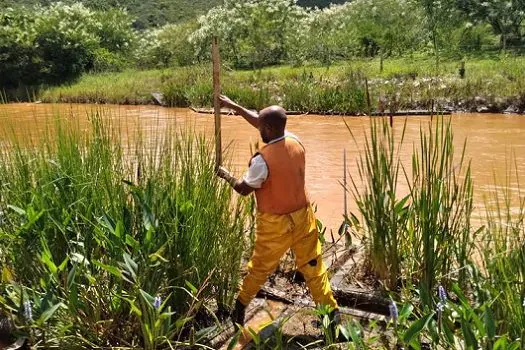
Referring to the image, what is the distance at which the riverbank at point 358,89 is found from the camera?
49.3 feet

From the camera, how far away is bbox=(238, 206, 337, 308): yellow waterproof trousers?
2941 mm

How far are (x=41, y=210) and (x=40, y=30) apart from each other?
87.1 ft

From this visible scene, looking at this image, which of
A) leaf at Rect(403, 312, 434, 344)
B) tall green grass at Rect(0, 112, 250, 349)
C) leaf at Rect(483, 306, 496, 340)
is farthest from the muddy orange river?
leaf at Rect(483, 306, 496, 340)

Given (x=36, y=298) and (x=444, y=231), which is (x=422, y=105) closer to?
(x=444, y=231)

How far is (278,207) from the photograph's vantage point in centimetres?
292

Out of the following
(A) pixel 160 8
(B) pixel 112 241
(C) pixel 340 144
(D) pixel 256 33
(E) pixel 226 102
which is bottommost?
(C) pixel 340 144

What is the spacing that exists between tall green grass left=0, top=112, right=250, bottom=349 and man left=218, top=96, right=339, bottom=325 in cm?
Answer: 23

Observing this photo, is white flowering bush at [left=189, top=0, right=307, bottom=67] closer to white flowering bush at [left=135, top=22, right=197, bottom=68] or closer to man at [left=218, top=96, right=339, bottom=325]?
white flowering bush at [left=135, top=22, right=197, bottom=68]

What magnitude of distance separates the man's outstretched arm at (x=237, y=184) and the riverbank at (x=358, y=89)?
9657mm

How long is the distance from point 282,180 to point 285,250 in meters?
0.36

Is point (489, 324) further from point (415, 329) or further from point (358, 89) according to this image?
point (358, 89)

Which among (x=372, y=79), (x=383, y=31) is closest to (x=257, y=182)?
(x=372, y=79)

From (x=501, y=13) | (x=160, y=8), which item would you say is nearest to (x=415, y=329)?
(x=501, y=13)

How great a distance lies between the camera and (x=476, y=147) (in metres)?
10.6
